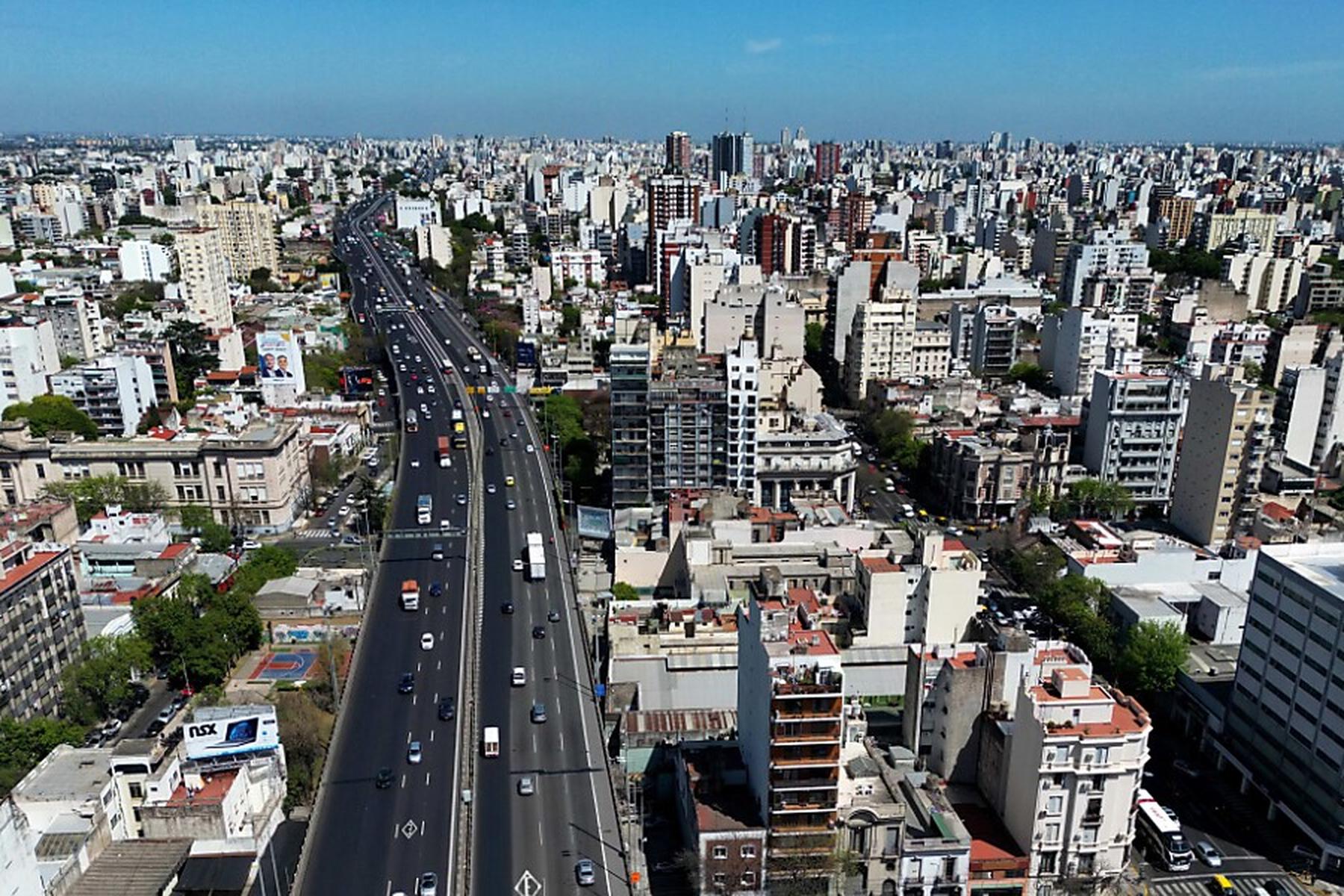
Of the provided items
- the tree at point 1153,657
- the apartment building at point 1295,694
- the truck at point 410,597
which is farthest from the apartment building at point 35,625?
the apartment building at point 1295,694

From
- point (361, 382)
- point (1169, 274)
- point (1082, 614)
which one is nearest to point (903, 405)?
point (1082, 614)

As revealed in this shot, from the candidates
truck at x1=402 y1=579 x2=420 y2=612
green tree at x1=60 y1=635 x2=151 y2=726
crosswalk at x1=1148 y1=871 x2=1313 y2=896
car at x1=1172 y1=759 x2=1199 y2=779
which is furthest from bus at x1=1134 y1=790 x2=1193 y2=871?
green tree at x1=60 y1=635 x2=151 y2=726

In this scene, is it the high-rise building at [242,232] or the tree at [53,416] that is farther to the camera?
the high-rise building at [242,232]

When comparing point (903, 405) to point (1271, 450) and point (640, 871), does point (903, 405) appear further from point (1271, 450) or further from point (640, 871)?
point (640, 871)

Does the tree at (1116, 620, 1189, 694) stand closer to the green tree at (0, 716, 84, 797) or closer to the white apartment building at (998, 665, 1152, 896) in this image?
the white apartment building at (998, 665, 1152, 896)

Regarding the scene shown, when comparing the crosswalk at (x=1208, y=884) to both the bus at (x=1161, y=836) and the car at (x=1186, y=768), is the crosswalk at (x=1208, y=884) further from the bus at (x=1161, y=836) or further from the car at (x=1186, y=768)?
the car at (x=1186, y=768)

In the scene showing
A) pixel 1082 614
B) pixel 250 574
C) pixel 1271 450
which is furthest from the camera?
pixel 1271 450
